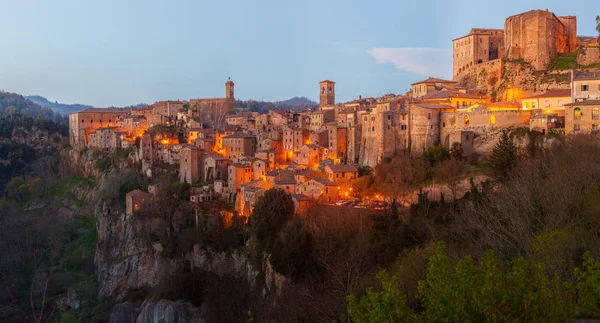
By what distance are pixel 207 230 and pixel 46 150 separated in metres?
43.1

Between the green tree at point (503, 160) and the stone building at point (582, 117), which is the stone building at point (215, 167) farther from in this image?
the stone building at point (582, 117)

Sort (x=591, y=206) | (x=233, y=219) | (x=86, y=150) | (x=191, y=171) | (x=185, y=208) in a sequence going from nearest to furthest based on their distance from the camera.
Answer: (x=591, y=206) < (x=233, y=219) < (x=185, y=208) < (x=191, y=171) < (x=86, y=150)

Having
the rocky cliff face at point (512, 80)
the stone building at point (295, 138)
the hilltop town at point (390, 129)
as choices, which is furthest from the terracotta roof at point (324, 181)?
the rocky cliff face at point (512, 80)

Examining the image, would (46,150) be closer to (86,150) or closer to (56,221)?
(86,150)

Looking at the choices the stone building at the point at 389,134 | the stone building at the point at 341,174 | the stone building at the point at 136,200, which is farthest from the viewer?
the stone building at the point at 136,200

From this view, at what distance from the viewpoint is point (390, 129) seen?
36.1 m

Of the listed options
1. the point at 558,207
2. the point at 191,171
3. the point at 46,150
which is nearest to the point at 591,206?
the point at 558,207

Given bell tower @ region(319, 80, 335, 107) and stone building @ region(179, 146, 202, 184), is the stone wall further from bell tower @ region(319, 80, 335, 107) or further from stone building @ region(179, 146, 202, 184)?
stone building @ region(179, 146, 202, 184)

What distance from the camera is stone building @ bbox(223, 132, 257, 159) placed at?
47.7 metres

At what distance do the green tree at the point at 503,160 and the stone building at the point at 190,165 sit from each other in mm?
25024

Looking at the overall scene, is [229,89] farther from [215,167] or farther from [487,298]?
[487,298]

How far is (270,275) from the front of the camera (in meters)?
30.5

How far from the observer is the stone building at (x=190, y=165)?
1778 inches

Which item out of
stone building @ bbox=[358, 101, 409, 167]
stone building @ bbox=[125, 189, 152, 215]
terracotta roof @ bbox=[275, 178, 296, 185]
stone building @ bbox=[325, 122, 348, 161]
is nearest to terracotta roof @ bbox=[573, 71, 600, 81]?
stone building @ bbox=[358, 101, 409, 167]
